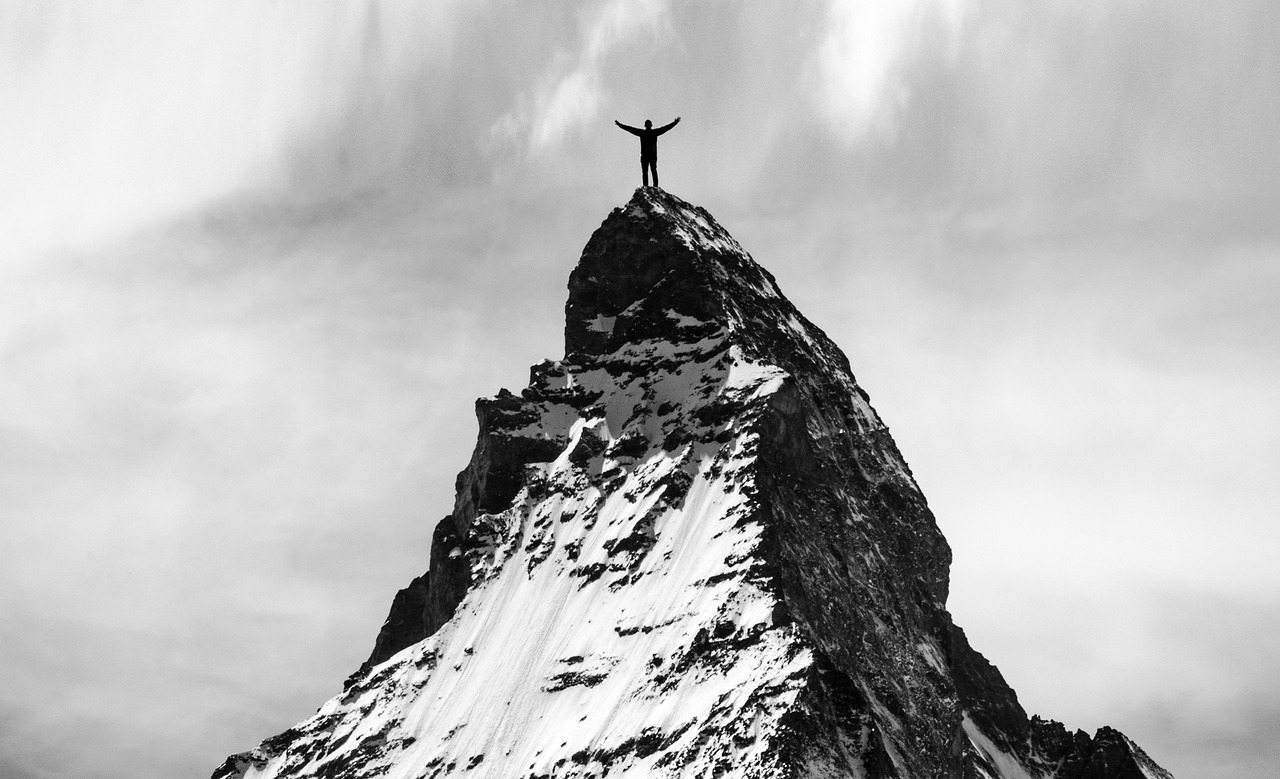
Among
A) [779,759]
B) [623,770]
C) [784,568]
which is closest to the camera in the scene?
[779,759]

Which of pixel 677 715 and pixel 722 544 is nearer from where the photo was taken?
pixel 677 715

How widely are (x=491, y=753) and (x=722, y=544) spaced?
87.8ft

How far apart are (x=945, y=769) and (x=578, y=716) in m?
32.0

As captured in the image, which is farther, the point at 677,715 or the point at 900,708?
the point at 900,708

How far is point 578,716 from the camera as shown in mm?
192875

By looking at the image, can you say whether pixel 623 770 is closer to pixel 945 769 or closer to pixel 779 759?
pixel 779 759

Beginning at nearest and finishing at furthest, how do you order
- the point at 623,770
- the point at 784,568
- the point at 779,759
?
the point at 779,759, the point at 623,770, the point at 784,568

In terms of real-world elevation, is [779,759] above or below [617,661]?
below

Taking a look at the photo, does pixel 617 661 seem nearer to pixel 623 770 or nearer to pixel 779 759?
pixel 623 770

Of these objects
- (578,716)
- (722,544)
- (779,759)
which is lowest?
(779,759)

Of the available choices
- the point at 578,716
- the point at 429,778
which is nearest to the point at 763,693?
the point at 578,716

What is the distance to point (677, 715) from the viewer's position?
184 meters

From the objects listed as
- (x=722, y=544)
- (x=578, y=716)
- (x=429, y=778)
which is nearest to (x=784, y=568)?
(x=722, y=544)

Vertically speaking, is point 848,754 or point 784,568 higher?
point 784,568
